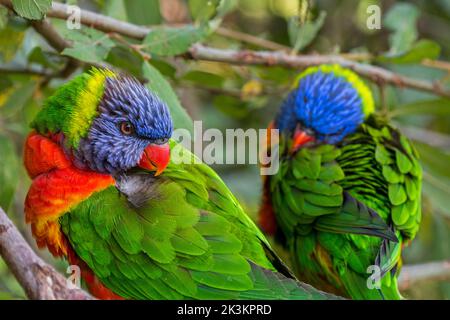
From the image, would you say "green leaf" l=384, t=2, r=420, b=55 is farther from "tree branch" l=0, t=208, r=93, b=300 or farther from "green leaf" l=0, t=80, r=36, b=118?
"tree branch" l=0, t=208, r=93, b=300

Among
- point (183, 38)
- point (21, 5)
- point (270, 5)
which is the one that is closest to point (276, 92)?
point (270, 5)

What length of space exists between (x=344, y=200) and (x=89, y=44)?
105 cm

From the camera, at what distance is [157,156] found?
2.01 meters

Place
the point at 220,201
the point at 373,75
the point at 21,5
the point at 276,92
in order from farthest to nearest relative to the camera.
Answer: the point at 276,92, the point at 373,75, the point at 220,201, the point at 21,5

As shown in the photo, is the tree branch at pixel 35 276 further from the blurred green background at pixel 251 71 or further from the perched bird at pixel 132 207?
the blurred green background at pixel 251 71

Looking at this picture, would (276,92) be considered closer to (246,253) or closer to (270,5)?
(270,5)

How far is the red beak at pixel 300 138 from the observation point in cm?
293

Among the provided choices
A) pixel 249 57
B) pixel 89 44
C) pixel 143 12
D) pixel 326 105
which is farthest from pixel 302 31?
pixel 89 44

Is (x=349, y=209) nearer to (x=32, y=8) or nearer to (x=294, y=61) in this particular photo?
(x=294, y=61)

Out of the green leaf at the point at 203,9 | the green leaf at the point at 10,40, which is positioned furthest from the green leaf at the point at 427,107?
the green leaf at the point at 10,40

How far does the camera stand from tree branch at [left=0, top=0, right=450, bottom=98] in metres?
2.30

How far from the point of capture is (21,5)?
1.86 metres

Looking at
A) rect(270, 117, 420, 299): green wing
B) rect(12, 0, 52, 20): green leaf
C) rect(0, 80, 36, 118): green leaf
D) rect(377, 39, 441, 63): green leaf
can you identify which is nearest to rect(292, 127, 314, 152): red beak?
rect(270, 117, 420, 299): green wing

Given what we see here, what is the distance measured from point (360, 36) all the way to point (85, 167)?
2823 millimetres
